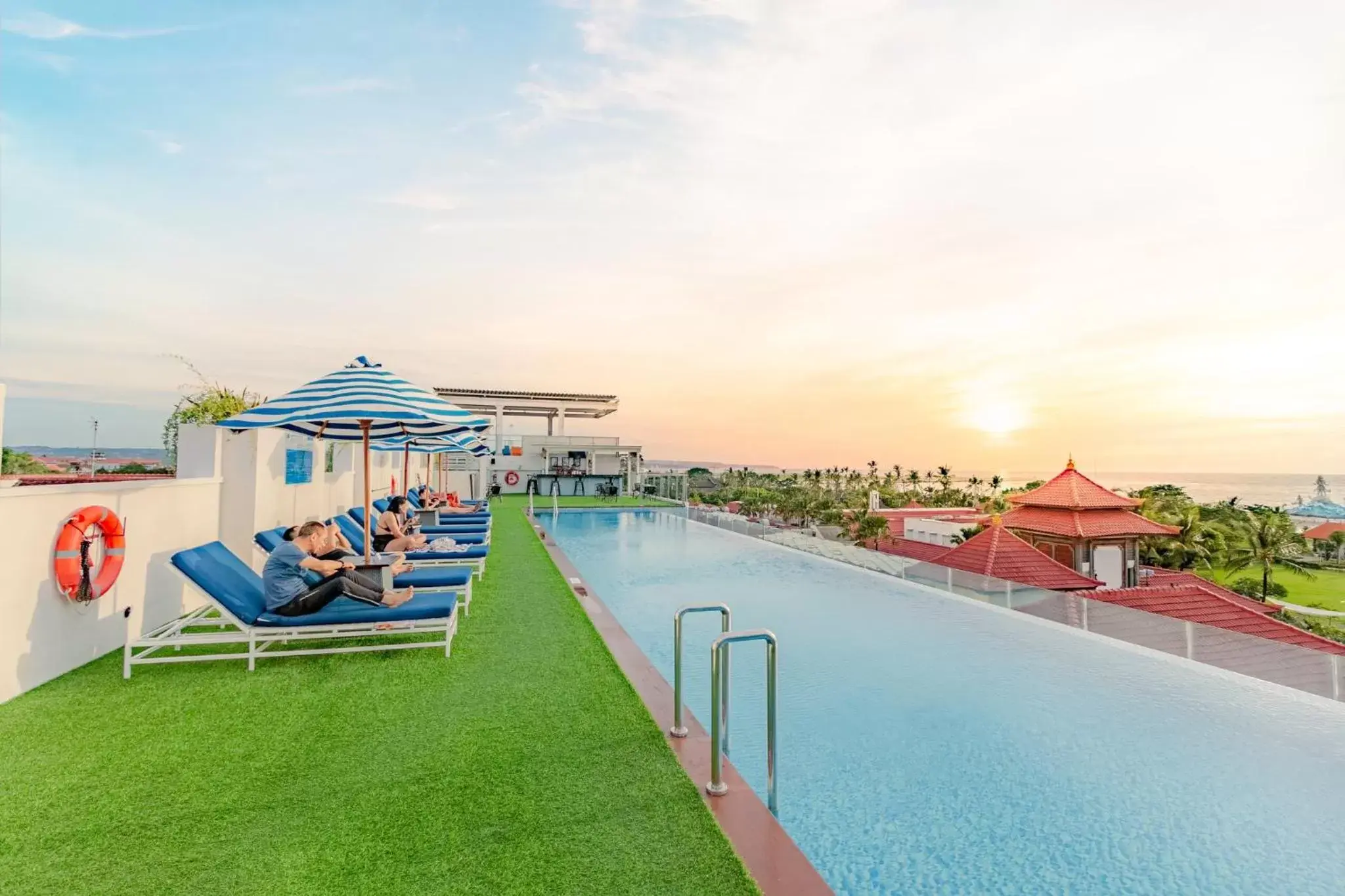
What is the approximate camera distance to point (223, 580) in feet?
14.7

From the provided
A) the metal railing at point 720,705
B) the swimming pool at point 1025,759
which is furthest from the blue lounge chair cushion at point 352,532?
the metal railing at point 720,705

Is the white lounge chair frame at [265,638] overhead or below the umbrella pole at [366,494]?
below

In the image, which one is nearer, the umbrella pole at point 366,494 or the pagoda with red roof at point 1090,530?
the umbrella pole at point 366,494

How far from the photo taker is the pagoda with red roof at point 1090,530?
19.7 m

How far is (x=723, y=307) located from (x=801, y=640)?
11.0 m

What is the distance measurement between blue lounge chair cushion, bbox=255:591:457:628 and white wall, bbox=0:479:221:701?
1.05 metres

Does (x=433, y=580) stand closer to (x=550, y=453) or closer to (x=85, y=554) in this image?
(x=85, y=554)

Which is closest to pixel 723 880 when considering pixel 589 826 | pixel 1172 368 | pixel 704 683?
pixel 589 826

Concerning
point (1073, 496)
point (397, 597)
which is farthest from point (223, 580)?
point (1073, 496)

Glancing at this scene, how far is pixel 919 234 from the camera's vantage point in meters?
12.0

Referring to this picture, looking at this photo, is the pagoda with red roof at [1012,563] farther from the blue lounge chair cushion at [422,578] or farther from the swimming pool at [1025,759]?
the blue lounge chair cushion at [422,578]

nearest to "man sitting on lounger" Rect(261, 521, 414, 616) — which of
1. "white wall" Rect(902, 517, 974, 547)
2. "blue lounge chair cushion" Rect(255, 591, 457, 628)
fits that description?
"blue lounge chair cushion" Rect(255, 591, 457, 628)

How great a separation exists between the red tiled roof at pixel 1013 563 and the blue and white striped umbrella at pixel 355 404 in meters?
9.70

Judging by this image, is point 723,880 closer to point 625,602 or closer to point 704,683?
point 704,683
